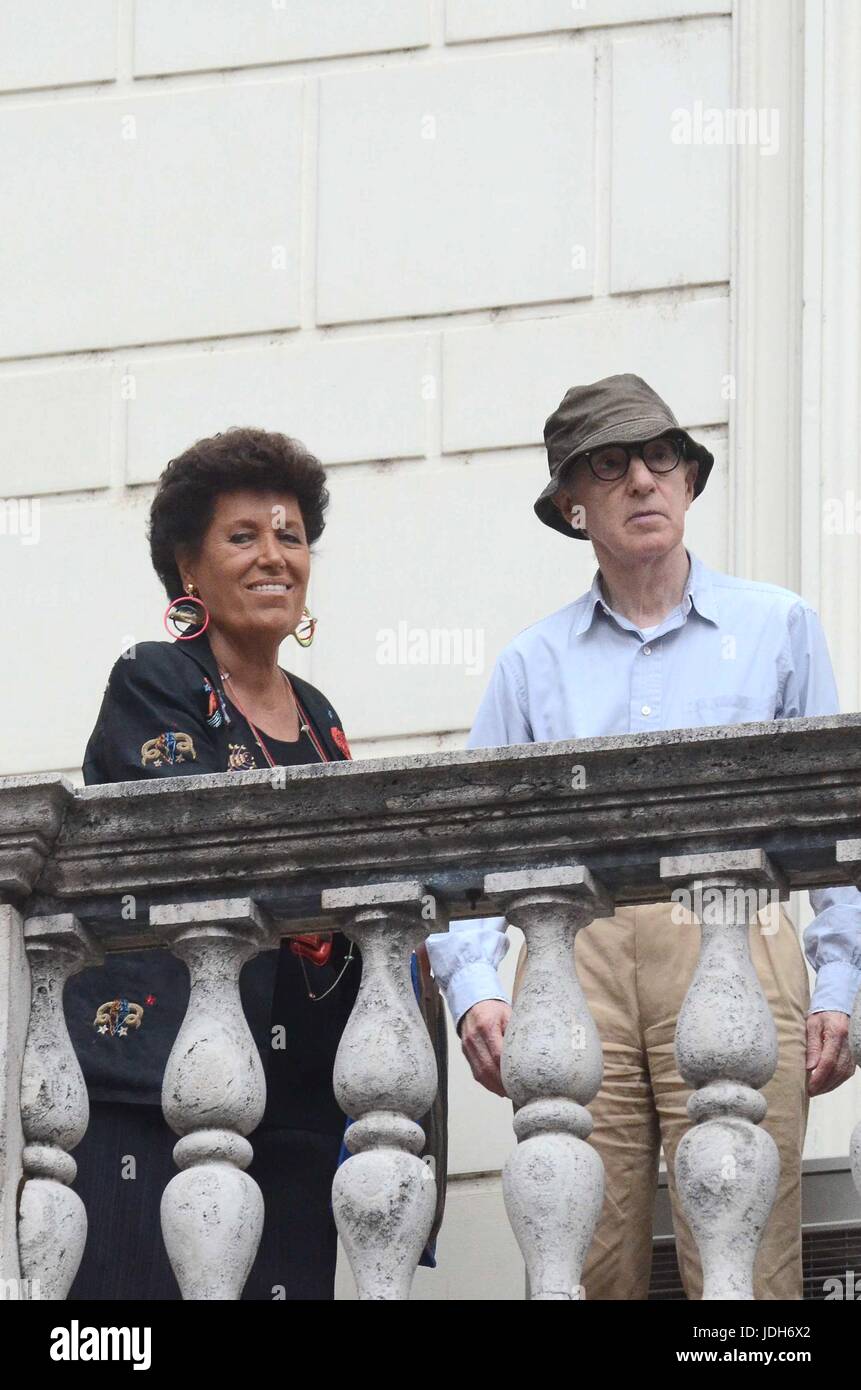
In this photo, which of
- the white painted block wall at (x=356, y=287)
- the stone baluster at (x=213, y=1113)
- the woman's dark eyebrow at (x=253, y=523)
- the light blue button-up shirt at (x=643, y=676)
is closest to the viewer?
the stone baluster at (x=213, y=1113)

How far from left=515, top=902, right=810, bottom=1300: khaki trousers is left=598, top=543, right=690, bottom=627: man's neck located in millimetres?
490

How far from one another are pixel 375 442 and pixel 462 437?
0.56 ft

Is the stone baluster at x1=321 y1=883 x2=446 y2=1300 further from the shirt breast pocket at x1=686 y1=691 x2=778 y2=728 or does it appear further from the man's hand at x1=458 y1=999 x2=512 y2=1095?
the shirt breast pocket at x1=686 y1=691 x2=778 y2=728

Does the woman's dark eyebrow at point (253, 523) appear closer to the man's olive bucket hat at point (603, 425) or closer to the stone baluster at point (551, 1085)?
the man's olive bucket hat at point (603, 425)

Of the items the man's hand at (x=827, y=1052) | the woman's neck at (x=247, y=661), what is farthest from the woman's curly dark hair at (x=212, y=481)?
the man's hand at (x=827, y=1052)

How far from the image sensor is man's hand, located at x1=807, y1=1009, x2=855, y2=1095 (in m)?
4.20

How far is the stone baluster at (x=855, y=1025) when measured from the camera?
3.58m

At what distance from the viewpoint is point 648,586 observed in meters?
4.70

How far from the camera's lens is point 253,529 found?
4902 millimetres

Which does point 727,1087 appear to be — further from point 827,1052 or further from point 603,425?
point 603,425

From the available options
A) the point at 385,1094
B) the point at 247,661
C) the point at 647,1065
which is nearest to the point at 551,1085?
the point at 385,1094

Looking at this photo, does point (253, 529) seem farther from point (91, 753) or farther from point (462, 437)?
point (462, 437)

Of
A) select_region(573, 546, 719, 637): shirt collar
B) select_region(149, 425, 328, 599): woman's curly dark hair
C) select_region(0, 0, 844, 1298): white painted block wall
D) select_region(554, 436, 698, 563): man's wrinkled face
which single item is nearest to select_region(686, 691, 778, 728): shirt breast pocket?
select_region(573, 546, 719, 637): shirt collar

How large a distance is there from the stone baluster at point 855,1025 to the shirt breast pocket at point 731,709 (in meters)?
0.70
